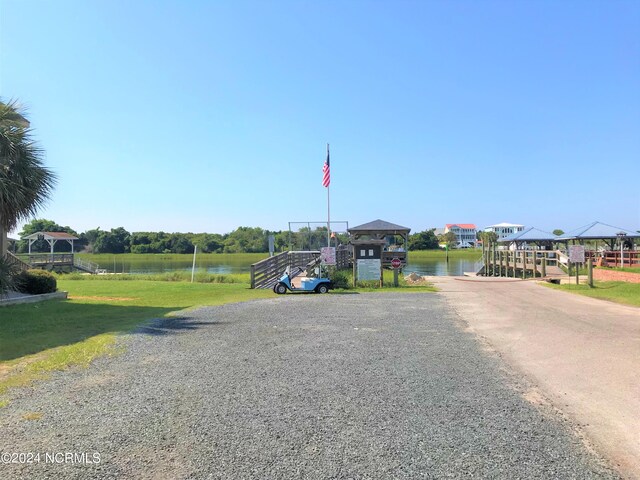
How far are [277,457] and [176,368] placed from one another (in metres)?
2.99

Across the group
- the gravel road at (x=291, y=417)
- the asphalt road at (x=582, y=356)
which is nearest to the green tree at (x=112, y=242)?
the asphalt road at (x=582, y=356)

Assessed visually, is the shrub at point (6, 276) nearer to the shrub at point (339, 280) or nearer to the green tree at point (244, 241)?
the shrub at point (339, 280)

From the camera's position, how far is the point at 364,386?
520cm

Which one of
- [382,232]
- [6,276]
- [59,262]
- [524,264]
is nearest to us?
[6,276]

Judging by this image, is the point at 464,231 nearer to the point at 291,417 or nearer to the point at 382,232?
A: the point at 382,232

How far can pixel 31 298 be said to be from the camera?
43.2 feet

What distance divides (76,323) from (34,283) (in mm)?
5616

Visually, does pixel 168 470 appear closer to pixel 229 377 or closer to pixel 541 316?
pixel 229 377

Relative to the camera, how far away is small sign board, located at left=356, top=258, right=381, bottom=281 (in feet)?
64.4

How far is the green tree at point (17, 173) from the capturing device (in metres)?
11.8

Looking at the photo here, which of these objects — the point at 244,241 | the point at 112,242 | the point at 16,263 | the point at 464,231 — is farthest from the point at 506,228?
the point at 16,263

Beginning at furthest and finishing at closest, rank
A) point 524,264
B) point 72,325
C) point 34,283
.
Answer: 1. point 524,264
2. point 34,283
3. point 72,325

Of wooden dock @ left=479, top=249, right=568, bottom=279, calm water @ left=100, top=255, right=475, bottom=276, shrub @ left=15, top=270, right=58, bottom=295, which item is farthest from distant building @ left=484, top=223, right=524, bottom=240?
shrub @ left=15, top=270, right=58, bottom=295

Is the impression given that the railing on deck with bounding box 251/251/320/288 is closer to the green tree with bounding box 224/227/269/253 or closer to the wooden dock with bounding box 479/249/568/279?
the wooden dock with bounding box 479/249/568/279
